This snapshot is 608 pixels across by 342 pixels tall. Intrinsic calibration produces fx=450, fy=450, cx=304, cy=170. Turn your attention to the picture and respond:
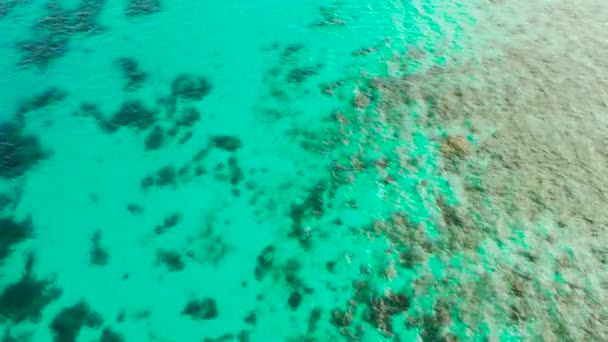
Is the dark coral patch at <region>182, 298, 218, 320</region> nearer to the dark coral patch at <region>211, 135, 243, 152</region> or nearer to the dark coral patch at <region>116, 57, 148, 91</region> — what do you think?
the dark coral patch at <region>211, 135, 243, 152</region>

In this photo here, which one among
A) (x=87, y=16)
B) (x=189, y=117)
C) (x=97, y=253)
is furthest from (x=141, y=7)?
(x=97, y=253)

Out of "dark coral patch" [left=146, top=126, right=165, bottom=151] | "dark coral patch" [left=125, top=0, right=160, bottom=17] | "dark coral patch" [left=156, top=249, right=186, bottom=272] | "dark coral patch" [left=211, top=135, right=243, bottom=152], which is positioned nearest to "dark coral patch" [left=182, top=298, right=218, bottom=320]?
"dark coral patch" [left=156, top=249, right=186, bottom=272]

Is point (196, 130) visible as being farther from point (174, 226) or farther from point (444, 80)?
point (444, 80)

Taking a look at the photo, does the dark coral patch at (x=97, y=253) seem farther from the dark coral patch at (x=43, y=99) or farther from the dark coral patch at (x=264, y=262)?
the dark coral patch at (x=43, y=99)

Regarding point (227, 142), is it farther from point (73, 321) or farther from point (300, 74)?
point (73, 321)

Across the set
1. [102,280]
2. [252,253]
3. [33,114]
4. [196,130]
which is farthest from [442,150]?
[33,114]

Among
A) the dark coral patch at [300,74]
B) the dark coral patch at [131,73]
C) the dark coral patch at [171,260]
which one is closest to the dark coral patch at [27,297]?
the dark coral patch at [171,260]
